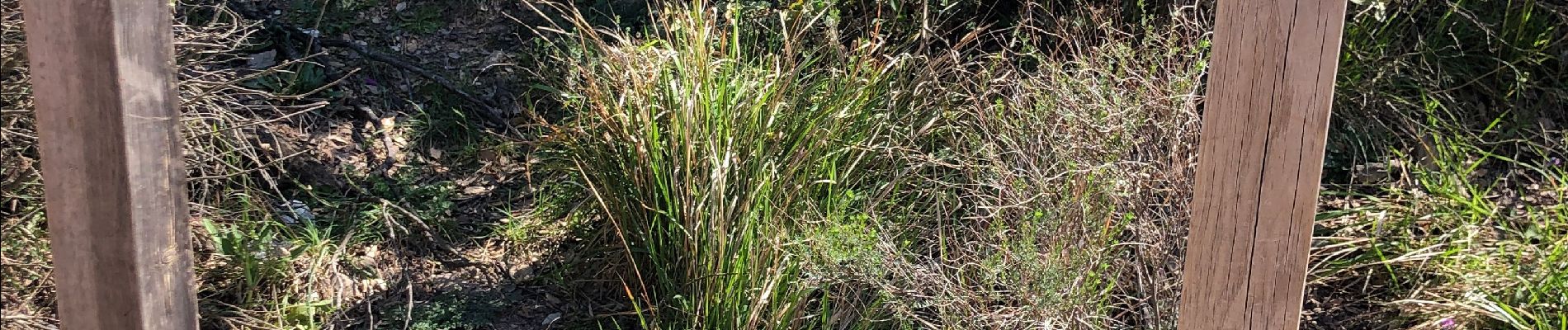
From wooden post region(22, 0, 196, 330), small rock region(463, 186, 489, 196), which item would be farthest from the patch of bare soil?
wooden post region(22, 0, 196, 330)

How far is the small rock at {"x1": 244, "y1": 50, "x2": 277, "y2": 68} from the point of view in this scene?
4.93 metres

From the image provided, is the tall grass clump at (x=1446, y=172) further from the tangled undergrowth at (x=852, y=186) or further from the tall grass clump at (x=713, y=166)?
the tall grass clump at (x=713, y=166)

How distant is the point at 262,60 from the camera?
16.3 feet

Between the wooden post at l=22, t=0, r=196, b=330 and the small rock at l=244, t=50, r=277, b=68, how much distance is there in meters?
3.41

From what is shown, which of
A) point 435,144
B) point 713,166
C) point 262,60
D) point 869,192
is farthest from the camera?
point 262,60

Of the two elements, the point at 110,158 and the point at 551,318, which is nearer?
the point at 110,158

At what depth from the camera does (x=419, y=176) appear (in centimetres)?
461

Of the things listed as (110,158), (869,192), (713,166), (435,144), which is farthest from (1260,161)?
(435,144)

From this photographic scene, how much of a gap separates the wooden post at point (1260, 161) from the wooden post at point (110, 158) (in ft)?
4.84

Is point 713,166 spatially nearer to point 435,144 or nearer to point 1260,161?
point 1260,161

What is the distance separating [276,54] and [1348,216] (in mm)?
4173

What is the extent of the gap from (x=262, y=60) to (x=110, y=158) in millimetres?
3568

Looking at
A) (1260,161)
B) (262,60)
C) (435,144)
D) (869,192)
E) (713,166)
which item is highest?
(1260,161)

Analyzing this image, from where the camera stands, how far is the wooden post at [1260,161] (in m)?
1.64
